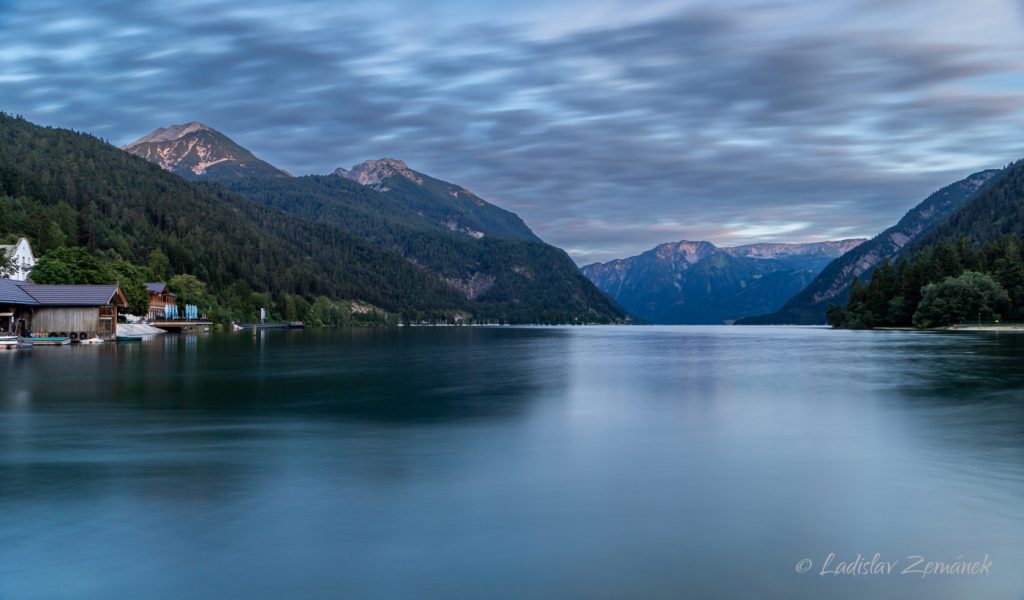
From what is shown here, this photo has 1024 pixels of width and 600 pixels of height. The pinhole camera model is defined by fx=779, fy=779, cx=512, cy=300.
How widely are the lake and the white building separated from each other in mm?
102109

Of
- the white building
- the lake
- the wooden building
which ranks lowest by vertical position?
the lake

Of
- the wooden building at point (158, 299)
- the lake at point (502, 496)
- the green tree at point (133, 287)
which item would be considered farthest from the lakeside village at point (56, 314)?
the lake at point (502, 496)

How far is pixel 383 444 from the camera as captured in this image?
904 inches

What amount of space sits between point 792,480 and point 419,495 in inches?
339

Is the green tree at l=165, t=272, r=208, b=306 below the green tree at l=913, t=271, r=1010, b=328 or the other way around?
the other way around

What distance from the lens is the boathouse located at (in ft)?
330

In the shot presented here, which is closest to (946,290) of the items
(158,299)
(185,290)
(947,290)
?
(947,290)

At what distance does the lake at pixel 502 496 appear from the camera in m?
11.1

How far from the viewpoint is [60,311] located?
103188 millimetres

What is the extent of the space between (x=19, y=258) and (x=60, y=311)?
33.1 metres

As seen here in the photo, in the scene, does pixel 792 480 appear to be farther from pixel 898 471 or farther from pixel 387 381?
pixel 387 381

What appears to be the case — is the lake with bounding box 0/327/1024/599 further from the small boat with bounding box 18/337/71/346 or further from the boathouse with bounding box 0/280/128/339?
the boathouse with bounding box 0/280/128/339

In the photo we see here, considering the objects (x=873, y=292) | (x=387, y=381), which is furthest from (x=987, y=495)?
(x=873, y=292)

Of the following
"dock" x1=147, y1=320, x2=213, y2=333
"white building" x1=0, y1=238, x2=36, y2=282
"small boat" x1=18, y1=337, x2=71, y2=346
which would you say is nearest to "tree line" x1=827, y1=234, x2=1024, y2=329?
"small boat" x1=18, y1=337, x2=71, y2=346
